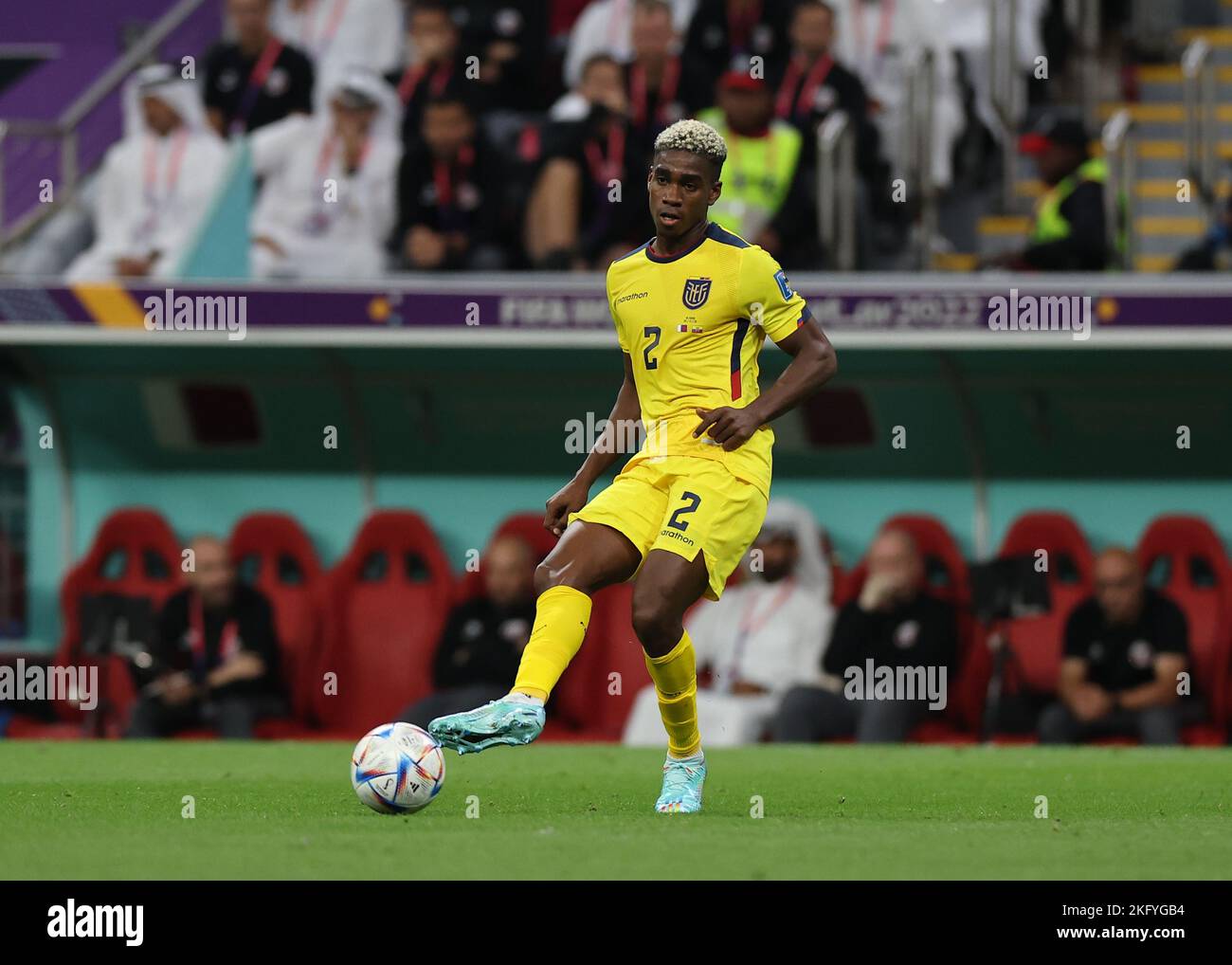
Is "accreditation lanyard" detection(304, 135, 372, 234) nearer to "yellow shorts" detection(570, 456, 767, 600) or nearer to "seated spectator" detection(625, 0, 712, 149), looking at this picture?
"seated spectator" detection(625, 0, 712, 149)

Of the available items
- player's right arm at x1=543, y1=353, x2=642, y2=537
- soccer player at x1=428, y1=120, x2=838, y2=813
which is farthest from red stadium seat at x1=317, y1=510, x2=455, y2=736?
soccer player at x1=428, y1=120, x2=838, y2=813

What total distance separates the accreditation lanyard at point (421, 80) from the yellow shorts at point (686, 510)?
7735 mm

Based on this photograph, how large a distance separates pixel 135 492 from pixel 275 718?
2018 mm

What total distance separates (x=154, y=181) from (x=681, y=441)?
8189 mm

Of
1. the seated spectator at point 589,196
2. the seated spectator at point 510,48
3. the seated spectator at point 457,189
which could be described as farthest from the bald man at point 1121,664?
the seated spectator at point 510,48

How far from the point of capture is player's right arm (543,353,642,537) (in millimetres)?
7484

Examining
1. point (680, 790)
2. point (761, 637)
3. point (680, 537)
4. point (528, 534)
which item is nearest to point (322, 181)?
point (528, 534)

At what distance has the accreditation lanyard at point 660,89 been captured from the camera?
14070 millimetres

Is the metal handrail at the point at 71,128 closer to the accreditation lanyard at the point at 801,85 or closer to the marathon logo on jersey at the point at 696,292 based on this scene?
the accreditation lanyard at the point at 801,85

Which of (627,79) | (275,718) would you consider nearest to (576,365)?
(627,79)

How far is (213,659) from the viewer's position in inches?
525

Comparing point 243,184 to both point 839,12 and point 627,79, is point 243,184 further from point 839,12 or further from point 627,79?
point 839,12

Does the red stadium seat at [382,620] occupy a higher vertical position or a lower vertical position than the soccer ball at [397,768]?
higher

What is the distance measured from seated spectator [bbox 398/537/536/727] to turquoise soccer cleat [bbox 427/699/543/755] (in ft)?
19.9
